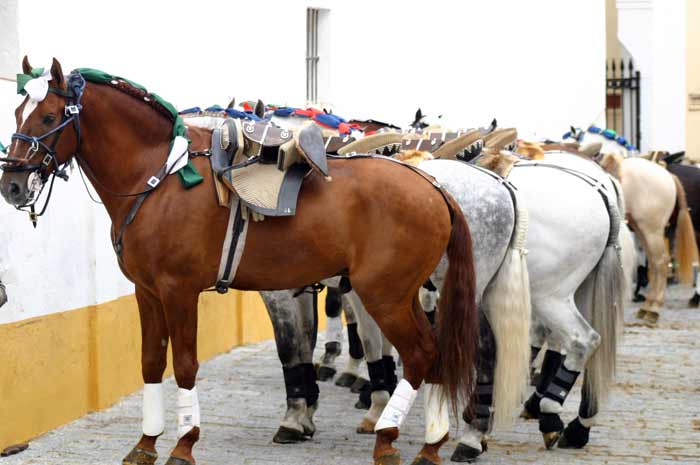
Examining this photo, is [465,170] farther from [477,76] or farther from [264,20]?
[477,76]

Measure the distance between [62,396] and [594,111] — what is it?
12820 millimetres

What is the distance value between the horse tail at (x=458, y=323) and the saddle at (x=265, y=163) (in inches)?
32.1

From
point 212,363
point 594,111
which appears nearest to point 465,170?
point 212,363

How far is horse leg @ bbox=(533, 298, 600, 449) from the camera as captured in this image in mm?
6613

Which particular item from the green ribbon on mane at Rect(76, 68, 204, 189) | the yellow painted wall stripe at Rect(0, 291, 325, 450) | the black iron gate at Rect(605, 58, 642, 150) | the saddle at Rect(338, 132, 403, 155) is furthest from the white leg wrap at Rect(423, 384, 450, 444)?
the black iron gate at Rect(605, 58, 642, 150)

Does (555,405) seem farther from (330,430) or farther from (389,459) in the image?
(330,430)

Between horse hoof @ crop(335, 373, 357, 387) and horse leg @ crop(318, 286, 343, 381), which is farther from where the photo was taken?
horse leg @ crop(318, 286, 343, 381)

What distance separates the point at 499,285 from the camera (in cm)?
639

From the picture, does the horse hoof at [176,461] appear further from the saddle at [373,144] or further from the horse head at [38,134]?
the saddle at [373,144]

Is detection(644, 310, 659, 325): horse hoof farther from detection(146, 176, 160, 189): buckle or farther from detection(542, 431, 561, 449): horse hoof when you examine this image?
detection(146, 176, 160, 189): buckle

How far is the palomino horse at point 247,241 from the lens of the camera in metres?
5.59

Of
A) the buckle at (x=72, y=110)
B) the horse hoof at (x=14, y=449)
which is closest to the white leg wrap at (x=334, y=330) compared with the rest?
the horse hoof at (x=14, y=449)

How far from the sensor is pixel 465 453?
636 cm

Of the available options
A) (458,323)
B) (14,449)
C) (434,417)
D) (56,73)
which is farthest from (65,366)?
(458,323)
